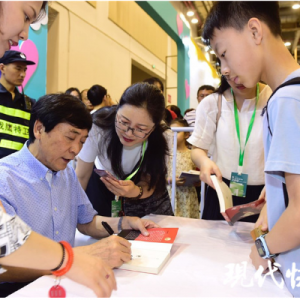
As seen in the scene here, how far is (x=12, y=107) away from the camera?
6.61ft

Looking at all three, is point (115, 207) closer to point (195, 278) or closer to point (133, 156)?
point (133, 156)

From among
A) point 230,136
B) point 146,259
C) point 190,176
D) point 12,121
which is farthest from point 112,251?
point 190,176

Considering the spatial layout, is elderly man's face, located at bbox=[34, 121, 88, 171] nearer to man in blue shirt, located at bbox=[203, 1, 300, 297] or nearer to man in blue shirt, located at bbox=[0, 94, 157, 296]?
man in blue shirt, located at bbox=[0, 94, 157, 296]

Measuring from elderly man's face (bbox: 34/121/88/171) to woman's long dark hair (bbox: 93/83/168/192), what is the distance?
40 centimetres

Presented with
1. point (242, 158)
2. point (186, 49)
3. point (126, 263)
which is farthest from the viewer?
point (186, 49)

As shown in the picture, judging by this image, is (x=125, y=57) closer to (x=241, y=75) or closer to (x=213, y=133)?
(x=213, y=133)

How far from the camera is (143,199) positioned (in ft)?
5.13

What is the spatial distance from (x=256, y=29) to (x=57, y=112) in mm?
698

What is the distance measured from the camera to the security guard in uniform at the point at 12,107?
1946 mm

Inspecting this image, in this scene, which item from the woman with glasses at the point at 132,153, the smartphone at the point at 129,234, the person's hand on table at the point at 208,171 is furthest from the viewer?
the woman with glasses at the point at 132,153

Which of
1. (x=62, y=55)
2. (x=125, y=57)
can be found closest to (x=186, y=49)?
(x=125, y=57)

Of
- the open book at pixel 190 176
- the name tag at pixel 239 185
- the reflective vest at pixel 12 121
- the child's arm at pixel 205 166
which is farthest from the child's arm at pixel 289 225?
the reflective vest at pixel 12 121

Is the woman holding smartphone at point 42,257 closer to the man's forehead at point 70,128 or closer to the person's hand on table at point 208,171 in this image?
the man's forehead at point 70,128

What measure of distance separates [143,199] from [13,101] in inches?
45.3
